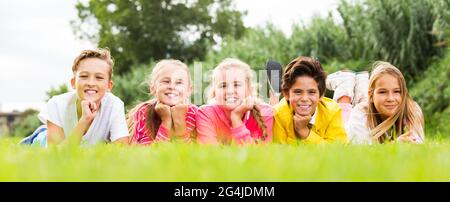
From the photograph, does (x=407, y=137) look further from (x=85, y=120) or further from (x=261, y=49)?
(x=261, y=49)

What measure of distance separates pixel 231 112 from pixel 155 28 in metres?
29.2

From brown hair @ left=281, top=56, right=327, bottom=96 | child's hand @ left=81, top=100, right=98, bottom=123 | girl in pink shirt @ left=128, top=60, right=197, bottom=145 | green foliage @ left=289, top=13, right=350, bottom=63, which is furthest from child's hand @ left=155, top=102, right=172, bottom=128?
green foliage @ left=289, top=13, right=350, bottom=63

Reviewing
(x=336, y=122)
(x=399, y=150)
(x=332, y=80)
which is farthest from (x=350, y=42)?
(x=399, y=150)

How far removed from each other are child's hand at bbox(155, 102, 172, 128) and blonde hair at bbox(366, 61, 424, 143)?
1.97m

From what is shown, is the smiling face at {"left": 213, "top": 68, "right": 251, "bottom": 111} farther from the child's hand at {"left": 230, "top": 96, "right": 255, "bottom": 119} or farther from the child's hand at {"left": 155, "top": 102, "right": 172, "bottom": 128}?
the child's hand at {"left": 155, "top": 102, "right": 172, "bottom": 128}

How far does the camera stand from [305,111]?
607 cm

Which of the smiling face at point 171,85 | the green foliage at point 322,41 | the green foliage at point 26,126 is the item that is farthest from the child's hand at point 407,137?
the green foliage at point 26,126

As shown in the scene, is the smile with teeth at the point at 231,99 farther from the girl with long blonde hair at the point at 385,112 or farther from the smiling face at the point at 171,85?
the girl with long blonde hair at the point at 385,112

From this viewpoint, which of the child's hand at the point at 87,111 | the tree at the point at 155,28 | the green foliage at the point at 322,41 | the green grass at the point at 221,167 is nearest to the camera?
the green grass at the point at 221,167

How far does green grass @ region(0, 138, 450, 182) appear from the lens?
2.73 m

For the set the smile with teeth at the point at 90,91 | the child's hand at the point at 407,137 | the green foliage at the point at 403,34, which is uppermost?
the green foliage at the point at 403,34

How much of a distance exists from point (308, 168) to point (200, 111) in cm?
342

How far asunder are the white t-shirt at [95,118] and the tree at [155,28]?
2786cm

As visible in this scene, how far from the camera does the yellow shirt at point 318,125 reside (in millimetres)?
6207
